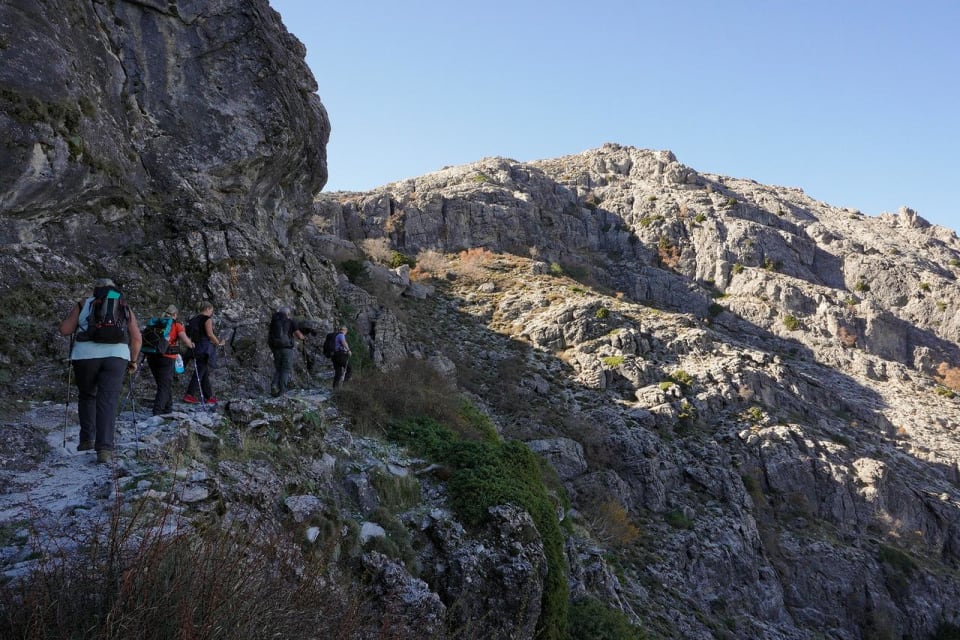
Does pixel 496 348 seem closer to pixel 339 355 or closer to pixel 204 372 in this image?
pixel 339 355

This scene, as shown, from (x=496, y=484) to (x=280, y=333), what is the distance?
14.8ft

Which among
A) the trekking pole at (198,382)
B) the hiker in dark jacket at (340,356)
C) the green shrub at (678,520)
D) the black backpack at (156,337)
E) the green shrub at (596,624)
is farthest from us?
the green shrub at (678,520)

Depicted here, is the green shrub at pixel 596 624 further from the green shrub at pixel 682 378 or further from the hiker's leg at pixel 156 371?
the green shrub at pixel 682 378

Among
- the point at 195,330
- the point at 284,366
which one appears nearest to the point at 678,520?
the point at 284,366

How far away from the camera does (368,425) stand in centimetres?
955

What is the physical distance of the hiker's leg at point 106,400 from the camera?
5.56 m

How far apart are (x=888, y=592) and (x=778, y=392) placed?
326 inches

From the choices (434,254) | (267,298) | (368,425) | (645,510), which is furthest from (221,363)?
(434,254)

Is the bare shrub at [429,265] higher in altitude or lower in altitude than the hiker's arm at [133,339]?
higher

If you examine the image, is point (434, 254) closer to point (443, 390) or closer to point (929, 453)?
point (443, 390)

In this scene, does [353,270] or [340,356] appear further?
[353,270]

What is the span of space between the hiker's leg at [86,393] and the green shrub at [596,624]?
6760 mm

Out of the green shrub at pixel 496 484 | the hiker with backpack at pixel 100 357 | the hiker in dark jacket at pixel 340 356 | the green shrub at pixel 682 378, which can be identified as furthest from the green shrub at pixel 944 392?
the hiker with backpack at pixel 100 357

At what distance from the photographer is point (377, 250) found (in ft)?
107
